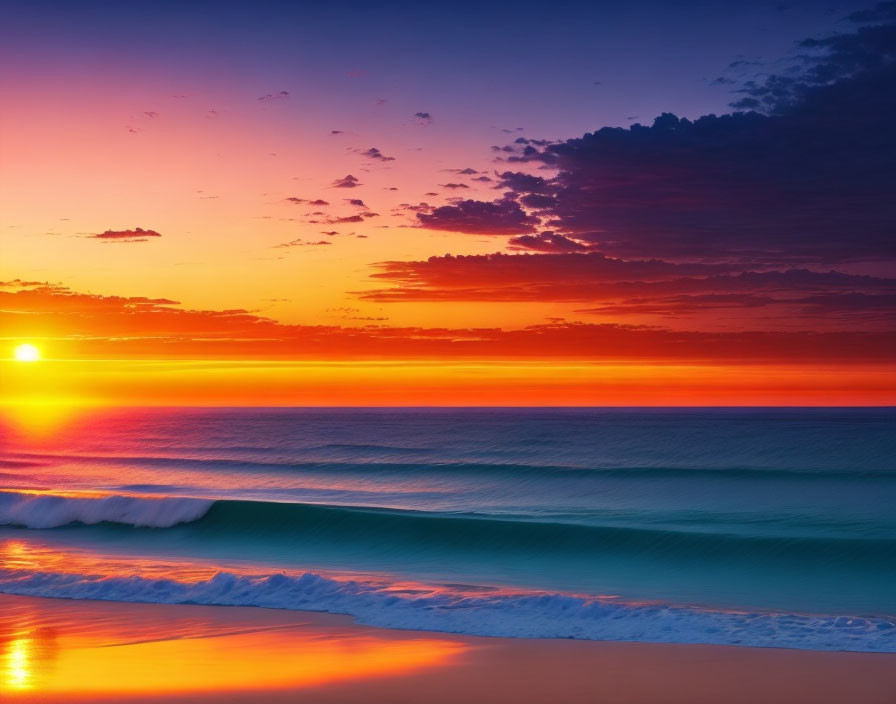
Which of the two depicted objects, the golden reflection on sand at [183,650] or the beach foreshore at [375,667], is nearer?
the beach foreshore at [375,667]

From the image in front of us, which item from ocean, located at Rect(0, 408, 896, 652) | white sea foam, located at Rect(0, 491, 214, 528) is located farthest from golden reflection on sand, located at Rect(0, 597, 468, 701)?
white sea foam, located at Rect(0, 491, 214, 528)

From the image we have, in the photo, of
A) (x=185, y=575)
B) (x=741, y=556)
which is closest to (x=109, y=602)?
(x=185, y=575)

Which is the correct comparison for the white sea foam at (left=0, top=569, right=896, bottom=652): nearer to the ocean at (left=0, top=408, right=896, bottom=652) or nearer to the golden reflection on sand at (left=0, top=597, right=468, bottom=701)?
the ocean at (left=0, top=408, right=896, bottom=652)

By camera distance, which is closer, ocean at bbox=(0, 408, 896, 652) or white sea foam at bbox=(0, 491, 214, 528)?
ocean at bbox=(0, 408, 896, 652)

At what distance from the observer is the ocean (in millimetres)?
12711

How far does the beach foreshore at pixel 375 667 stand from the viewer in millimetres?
8664

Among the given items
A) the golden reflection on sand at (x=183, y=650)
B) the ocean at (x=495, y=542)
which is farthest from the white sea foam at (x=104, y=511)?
the golden reflection on sand at (x=183, y=650)

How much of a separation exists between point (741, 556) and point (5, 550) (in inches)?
698

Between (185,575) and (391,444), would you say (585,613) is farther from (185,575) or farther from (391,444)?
(391,444)

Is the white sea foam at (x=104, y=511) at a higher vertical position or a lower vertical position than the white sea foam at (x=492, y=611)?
higher

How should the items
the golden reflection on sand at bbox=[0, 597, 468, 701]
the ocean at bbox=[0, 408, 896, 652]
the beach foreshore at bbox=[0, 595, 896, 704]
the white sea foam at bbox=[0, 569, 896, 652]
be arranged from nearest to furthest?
1. the beach foreshore at bbox=[0, 595, 896, 704]
2. the golden reflection on sand at bbox=[0, 597, 468, 701]
3. the white sea foam at bbox=[0, 569, 896, 652]
4. the ocean at bbox=[0, 408, 896, 652]

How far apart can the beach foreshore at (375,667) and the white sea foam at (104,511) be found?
10915 millimetres

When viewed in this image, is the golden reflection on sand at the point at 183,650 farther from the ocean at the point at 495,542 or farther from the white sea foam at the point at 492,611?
the ocean at the point at 495,542

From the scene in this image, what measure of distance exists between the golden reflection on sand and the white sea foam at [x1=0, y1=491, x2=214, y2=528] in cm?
967
